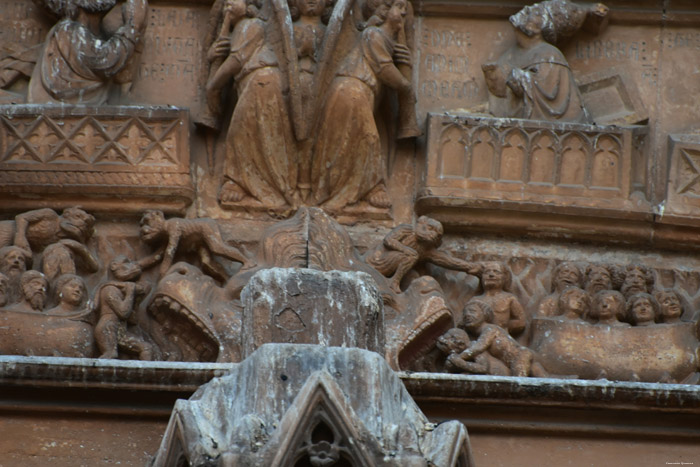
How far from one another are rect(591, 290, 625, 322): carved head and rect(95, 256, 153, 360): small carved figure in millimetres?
1982

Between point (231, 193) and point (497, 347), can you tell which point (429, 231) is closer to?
point (497, 347)

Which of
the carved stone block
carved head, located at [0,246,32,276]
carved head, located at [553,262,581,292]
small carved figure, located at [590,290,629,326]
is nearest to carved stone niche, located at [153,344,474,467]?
the carved stone block

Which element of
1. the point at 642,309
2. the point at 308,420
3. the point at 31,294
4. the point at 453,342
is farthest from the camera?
the point at 642,309

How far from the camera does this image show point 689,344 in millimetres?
9336

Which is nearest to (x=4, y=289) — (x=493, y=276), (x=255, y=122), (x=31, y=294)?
(x=31, y=294)

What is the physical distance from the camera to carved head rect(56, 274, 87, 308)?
909 centimetres

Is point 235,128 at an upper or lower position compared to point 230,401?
upper

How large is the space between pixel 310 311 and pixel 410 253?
1315mm

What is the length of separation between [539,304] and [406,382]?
3.41 feet

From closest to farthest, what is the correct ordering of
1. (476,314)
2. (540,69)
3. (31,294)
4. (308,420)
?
1. (308,420)
2. (31,294)
3. (476,314)
4. (540,69)

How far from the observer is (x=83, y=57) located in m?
9.70

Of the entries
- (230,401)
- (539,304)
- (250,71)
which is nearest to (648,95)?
(539,304)

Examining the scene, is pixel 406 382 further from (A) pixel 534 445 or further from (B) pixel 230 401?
(B) pixel 230 401

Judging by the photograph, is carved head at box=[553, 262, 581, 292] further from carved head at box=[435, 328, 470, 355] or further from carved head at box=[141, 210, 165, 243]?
carved head at box=[141, 210, 165, 243]
